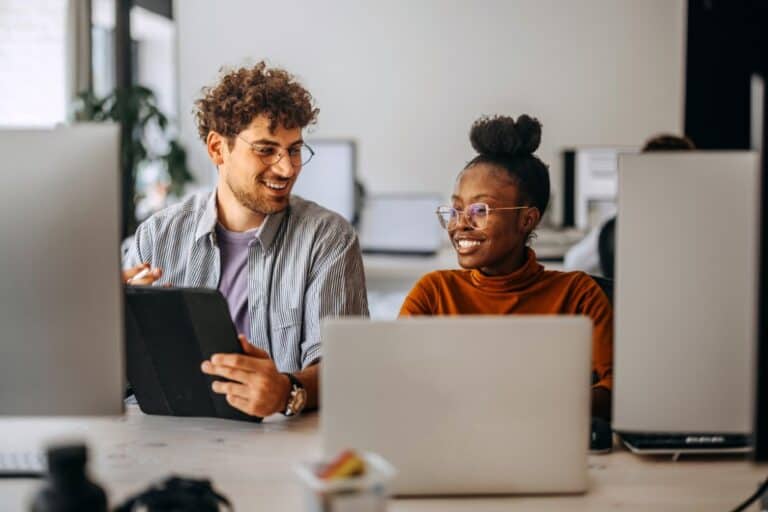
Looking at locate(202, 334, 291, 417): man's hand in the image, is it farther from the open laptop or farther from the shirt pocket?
the shirt pocket

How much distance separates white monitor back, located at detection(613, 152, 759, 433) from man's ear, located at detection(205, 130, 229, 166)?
1140mm

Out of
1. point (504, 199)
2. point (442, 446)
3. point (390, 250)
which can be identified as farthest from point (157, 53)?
point (442, 446)

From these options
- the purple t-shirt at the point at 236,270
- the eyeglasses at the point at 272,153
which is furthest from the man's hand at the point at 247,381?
the eyeglasses at the point at 272,153

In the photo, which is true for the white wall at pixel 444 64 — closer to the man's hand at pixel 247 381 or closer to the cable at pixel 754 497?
the man's hand at pixel 247 381

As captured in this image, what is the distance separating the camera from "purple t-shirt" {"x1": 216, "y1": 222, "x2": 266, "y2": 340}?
76.1 inches

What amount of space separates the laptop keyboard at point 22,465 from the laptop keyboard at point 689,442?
84 centimetres

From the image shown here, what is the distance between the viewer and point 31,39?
16.0ft

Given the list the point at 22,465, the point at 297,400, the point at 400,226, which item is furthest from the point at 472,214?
the point at 400,226

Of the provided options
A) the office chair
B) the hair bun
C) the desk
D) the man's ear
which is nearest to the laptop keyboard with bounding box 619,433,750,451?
the desk

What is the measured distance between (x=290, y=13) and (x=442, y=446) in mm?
5514

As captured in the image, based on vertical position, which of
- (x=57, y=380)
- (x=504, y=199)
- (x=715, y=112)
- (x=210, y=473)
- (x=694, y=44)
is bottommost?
(x=210, y=473)

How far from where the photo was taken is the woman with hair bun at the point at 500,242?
161 cm

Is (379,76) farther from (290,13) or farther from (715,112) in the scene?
(715,112)

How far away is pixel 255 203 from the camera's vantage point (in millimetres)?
1932
